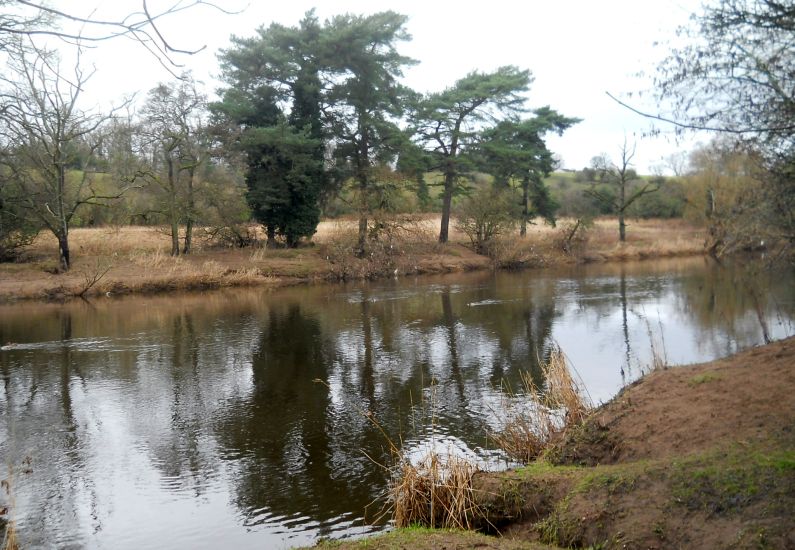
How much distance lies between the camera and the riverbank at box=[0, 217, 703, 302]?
28938mm

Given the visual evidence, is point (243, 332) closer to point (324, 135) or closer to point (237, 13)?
point (237, 13)

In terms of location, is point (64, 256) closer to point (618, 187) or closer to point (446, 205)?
point (446, 205)

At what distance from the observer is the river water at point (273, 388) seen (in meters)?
7.57

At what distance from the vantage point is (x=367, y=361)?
585 inches

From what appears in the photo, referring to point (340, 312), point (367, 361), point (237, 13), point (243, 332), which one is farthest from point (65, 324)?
point (237, 13)

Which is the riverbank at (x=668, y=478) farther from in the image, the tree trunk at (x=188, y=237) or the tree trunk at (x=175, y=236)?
the tree trunk at (x=188, y=237)

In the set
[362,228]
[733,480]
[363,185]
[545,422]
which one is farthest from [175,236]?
[733,480]

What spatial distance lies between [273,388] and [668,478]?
849 centimetres

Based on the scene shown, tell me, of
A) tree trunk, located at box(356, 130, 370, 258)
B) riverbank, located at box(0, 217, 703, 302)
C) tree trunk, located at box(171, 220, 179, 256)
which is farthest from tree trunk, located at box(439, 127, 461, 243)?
tree trunk, located at box(171, 220, 179, 256)

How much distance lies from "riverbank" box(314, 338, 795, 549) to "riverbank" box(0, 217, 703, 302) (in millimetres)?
25138

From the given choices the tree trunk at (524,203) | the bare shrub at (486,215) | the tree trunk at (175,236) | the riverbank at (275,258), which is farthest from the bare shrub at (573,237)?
the tree trunk at (175,236)

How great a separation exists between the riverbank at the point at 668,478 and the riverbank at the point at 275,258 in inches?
990

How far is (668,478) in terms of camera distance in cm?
559

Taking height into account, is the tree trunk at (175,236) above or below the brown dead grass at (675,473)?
above
